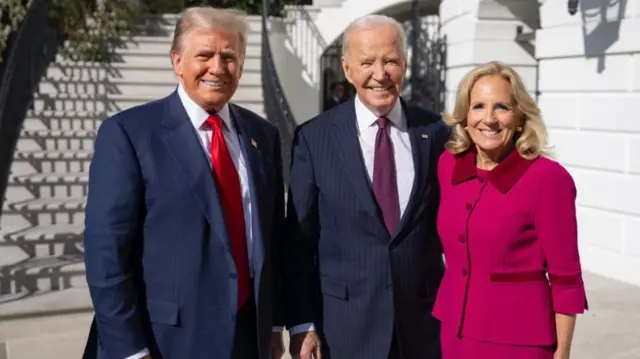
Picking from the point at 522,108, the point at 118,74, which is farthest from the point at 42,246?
the point at 522,108

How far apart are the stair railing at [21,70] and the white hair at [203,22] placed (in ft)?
16.7

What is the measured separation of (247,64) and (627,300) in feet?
20.0

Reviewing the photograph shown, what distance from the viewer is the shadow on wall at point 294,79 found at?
11891 millimetres

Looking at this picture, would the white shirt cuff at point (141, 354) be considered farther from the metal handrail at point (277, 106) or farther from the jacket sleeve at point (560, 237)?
the metal handrail at point (277, 106)

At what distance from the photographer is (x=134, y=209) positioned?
233 cm

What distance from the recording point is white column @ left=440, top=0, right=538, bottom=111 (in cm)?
791

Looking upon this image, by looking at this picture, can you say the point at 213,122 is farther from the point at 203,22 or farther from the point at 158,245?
the point at 158,245

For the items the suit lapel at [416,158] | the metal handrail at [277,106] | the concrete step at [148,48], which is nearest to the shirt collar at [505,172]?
the suit lapel at [416,158]

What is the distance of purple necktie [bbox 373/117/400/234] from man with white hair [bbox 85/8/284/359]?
1.35 ft

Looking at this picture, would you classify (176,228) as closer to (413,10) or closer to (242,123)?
(242,123)

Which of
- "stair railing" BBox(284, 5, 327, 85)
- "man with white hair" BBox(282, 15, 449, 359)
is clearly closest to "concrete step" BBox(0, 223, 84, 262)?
"man with white hair" BBox(282, 15, 449, 359)

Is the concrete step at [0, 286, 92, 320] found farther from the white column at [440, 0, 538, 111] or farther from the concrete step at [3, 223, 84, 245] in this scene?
the white column at [440, 0, 538, 111]

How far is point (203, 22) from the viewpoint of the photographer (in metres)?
2.40

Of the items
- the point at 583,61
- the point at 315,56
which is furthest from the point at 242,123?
the point at 315,56
